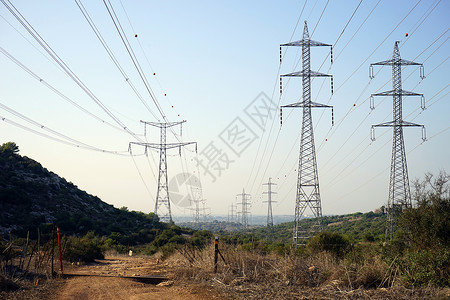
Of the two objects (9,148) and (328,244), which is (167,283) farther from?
(9,148)

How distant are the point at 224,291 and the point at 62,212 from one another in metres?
49.0

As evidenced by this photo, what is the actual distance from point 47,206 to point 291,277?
50161 mm

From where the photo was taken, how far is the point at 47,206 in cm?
5688

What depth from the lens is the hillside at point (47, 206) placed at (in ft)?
164

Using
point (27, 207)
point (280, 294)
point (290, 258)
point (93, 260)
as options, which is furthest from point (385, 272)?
point (27, 207)

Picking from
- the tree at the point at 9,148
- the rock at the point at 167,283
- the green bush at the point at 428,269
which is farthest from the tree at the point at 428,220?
the tree at the point at 9,148

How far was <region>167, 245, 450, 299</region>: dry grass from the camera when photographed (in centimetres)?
1291

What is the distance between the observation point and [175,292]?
14227 mm

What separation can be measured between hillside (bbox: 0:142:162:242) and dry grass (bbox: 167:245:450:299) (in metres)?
35.0

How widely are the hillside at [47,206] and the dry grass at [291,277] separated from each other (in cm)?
3498

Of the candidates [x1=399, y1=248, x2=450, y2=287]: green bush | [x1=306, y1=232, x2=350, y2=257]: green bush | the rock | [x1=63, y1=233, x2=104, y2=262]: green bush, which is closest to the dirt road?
the rock

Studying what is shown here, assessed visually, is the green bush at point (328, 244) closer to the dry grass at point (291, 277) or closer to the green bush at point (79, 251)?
the dry grass at point (291, 277)

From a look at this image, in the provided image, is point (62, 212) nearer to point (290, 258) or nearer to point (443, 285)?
point (290, 258)

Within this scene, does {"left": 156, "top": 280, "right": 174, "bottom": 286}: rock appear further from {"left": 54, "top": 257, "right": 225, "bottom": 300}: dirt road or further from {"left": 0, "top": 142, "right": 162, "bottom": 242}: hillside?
{"left": 0, "top": 142, "right": 162, "bottom": 242}: hillside
